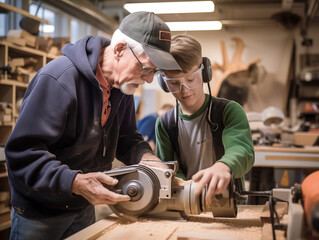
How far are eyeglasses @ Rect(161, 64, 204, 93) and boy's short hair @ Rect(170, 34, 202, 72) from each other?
0.03 metres

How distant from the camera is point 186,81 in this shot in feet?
5.18

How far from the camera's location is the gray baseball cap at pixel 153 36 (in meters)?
1.49

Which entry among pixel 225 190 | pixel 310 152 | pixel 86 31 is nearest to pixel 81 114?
pixel 225 190

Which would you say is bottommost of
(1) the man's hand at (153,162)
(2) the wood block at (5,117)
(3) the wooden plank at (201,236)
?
(3) the wooden plank at (201,236)

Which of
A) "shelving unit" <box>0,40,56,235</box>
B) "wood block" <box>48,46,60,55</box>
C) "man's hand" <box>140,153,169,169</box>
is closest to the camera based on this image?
"man's hand" <box>140,153,169,169</box>

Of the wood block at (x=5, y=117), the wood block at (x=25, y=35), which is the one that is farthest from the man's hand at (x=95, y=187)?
the wood block at (x=25, y=35)

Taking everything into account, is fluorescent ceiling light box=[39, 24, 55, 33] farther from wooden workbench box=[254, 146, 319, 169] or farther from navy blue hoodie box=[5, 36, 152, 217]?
wooden workbench box=[254, 146, 319, 169]

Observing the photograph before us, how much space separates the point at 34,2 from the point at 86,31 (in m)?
1.87

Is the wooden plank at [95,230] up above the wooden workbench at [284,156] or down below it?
above

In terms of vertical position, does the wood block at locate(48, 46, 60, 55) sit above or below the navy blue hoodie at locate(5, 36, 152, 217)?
above

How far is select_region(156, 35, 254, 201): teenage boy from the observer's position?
1564mm

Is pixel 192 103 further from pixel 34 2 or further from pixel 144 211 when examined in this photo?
pixel 34 2

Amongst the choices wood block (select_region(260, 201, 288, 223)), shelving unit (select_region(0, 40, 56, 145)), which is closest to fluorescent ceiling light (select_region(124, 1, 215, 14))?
wood block (select_region(260, 201, 288, 223))

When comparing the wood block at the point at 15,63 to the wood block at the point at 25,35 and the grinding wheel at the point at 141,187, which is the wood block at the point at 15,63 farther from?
the grinding wheel at the point at 141,187
